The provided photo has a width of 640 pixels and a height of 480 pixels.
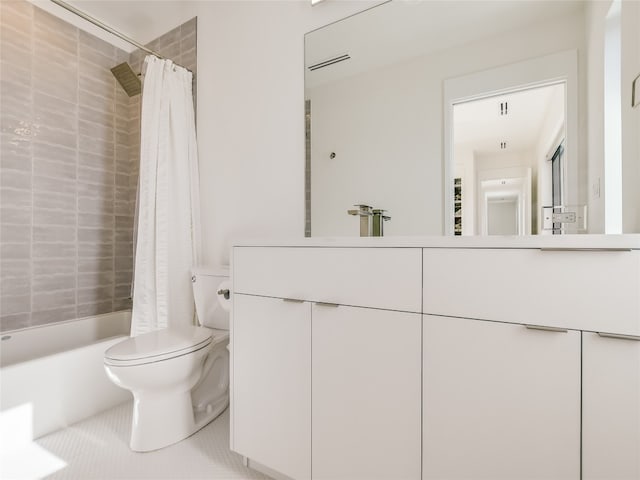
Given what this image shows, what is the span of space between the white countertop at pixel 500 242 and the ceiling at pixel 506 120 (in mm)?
596

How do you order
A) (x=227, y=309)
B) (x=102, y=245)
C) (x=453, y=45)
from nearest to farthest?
(x=453, y=45) → (x=227, y=309) → (x=102, y=245)

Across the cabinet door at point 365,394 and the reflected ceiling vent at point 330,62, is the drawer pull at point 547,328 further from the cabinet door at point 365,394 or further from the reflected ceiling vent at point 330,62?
the reflected ceiling vent at point 330,62

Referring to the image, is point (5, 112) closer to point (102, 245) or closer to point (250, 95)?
point (102, 245)

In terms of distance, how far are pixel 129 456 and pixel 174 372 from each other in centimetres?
40

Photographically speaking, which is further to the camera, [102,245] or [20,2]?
[102,245]

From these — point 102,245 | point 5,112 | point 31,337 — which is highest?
point 5,112

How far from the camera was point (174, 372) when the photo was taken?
4.72 ft

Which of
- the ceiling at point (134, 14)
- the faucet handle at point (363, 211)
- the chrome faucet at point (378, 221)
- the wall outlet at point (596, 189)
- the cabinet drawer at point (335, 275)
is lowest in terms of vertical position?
Answer: the cabinet drawer at point (335, 275)

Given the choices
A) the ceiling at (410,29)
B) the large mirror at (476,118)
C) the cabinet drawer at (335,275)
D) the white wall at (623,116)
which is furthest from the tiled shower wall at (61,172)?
the white wall at (623,116)

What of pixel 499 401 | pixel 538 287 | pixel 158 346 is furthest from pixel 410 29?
pixel 158 346

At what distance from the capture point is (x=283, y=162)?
5.91ft

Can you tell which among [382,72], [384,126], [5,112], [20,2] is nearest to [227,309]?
[384,126]

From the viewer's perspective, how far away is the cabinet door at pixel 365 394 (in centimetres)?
94

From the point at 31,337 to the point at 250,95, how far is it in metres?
1.98
